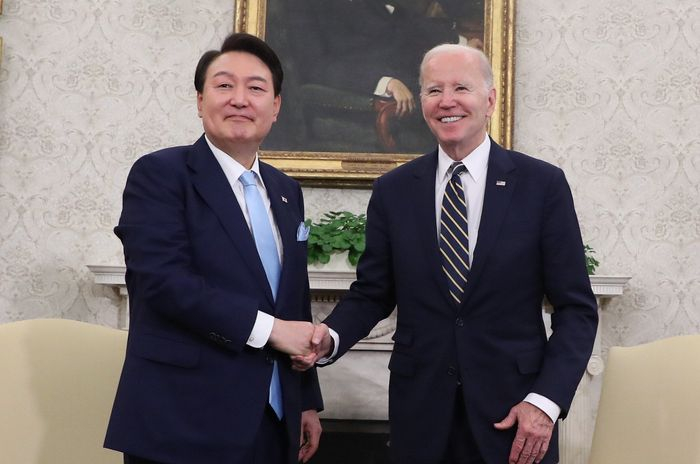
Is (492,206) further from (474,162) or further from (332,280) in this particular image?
(332,280)

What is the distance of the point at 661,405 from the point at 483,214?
2.38 ft

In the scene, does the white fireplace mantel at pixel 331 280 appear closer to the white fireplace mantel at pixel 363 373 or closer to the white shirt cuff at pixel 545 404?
the white fireplace mantel at pixel 363 373

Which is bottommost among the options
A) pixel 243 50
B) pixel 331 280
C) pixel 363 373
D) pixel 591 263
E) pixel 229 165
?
pixel 363 373

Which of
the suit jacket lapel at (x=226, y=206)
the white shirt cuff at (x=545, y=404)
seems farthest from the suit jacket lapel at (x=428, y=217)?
the suit jacket lapel at (x=226, y=206)

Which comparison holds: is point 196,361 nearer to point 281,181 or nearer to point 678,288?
point 281,181

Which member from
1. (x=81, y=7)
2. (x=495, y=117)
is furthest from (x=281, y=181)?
(x=81, y=7)

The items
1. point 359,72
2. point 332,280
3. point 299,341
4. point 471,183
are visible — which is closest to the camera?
point 299,341

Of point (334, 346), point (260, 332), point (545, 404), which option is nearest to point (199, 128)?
point (334, 346)

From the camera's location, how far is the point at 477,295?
1986 millimetres

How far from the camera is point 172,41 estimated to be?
409 centimetres

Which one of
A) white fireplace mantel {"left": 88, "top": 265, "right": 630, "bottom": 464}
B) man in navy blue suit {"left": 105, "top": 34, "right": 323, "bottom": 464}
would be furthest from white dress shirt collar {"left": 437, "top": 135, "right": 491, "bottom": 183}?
white fireplace mantel {"left": 88, "top": 265, "right": 630, "bottom": 464}

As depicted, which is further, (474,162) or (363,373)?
(363,373)

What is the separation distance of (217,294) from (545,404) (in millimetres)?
807

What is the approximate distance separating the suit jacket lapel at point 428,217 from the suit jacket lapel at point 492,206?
0.27 ft
